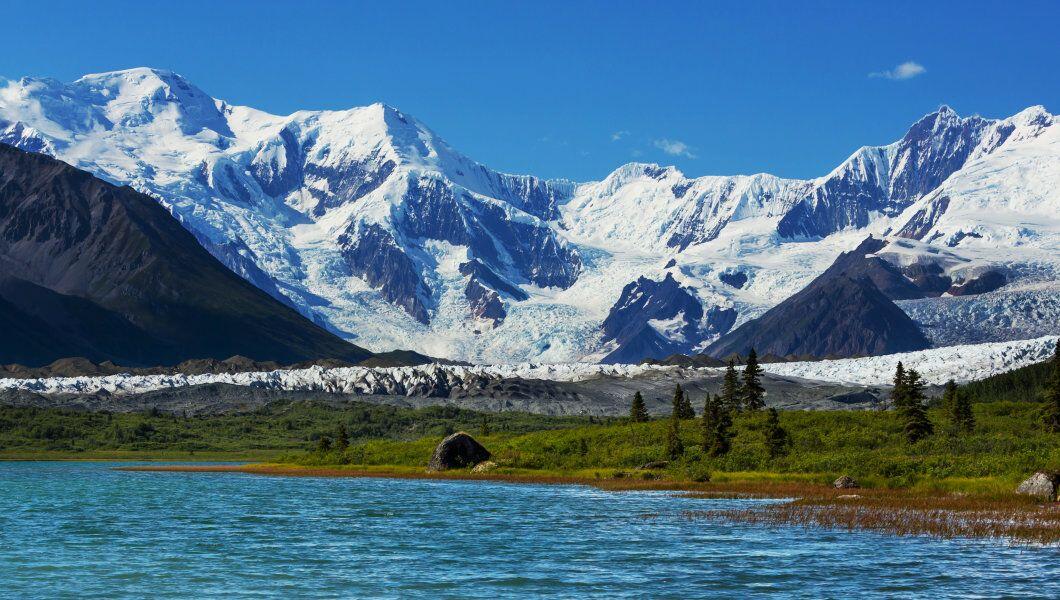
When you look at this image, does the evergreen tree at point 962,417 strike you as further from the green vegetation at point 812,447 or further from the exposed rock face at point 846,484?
the exposed rock face at point 846,484

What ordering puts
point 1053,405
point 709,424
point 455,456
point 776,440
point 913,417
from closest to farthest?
1. point 1053,405
2. point 776,440
3. point 913,417
4. point 709,424
5. point 455,456

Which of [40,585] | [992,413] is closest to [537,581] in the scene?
[40,585]

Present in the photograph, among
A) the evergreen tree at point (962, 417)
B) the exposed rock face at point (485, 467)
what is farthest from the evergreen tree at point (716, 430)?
the exposed rock face at point (485, 467)

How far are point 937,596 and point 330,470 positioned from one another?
338ft

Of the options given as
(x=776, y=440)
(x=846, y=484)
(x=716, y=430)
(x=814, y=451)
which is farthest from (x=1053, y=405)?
(x=846, y=484)

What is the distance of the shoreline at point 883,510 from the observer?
6500 cm

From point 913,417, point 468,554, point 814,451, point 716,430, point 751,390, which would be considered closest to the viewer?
point 468,554

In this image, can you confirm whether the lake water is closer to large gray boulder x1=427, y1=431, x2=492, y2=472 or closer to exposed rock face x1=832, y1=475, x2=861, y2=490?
exposed rock face x1=832, y1=475, x2=861, y2=490

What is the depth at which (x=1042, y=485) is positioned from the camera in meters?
78.4

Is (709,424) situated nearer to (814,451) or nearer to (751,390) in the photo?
(814,451)

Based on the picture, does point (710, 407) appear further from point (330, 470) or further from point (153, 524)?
point (153, 524)

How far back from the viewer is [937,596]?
46.5 m

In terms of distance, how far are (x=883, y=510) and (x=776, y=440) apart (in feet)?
137

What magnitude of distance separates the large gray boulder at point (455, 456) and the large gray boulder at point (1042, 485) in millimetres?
65108
